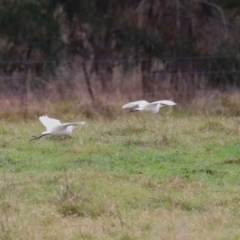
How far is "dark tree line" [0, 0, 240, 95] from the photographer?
17.8 m

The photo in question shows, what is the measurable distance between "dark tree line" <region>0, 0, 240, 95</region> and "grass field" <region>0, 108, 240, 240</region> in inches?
304

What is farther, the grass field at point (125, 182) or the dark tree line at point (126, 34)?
the dark tree line at point (126, 34)

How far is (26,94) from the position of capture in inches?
603

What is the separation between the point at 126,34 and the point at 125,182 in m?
11.6

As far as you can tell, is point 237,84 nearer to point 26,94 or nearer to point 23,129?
point 26,94

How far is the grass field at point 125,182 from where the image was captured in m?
5.61

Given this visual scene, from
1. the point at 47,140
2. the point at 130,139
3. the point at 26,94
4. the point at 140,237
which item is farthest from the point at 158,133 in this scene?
the point at 26,94

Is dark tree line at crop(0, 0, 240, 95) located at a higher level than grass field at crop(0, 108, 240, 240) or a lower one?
lower

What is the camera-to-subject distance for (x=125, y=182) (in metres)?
7.16

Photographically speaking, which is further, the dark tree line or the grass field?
the dark tree line

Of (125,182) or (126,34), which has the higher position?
(125,182)

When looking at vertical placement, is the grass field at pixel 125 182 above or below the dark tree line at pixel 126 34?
above

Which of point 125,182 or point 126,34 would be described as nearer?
point 125,182

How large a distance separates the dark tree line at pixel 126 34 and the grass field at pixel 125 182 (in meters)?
7.72
